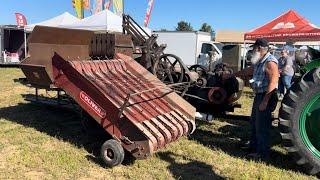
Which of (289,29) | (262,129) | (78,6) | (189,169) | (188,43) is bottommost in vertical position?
(189,169)

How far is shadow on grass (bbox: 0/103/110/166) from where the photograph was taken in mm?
6277

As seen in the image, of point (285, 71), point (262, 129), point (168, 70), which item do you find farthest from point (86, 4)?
point (262, 129)

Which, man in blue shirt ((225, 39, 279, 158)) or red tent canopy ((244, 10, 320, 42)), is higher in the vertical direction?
red tent canopy ((244, 10, 320, 42))

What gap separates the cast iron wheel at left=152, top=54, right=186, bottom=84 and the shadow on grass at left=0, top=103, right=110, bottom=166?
5.33 feet

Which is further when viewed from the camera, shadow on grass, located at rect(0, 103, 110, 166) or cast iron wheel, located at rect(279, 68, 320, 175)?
shadow on grass, located at rect(0, 103, 110, 166)

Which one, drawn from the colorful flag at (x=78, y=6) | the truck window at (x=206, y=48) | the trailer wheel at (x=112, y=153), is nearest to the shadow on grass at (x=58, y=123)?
the trailer wheel at (x=112, y=153)

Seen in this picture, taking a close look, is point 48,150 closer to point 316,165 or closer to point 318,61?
point 316,165

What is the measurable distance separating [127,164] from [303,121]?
229 cm

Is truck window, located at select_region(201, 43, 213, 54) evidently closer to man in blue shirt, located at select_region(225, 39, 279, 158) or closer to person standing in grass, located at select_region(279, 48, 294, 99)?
person standing in grass, located at select_region(279, 48, 294, 99)

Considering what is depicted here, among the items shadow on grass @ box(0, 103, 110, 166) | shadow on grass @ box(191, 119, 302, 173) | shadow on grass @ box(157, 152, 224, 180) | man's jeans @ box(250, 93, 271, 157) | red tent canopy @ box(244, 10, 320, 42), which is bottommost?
shadow on grass @ box(157, 152, 224, 180)

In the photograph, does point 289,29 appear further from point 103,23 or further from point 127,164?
point 127,164

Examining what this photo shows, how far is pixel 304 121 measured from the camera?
17.2ft

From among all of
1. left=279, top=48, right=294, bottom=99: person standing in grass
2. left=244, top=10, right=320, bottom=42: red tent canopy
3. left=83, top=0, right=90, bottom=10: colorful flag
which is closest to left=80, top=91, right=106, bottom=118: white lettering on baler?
left=279, top=48, right=294, bottom=99: person standing in grass

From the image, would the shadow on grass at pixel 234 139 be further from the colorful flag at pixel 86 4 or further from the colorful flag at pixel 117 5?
the colorful flag at pixel 86 4
